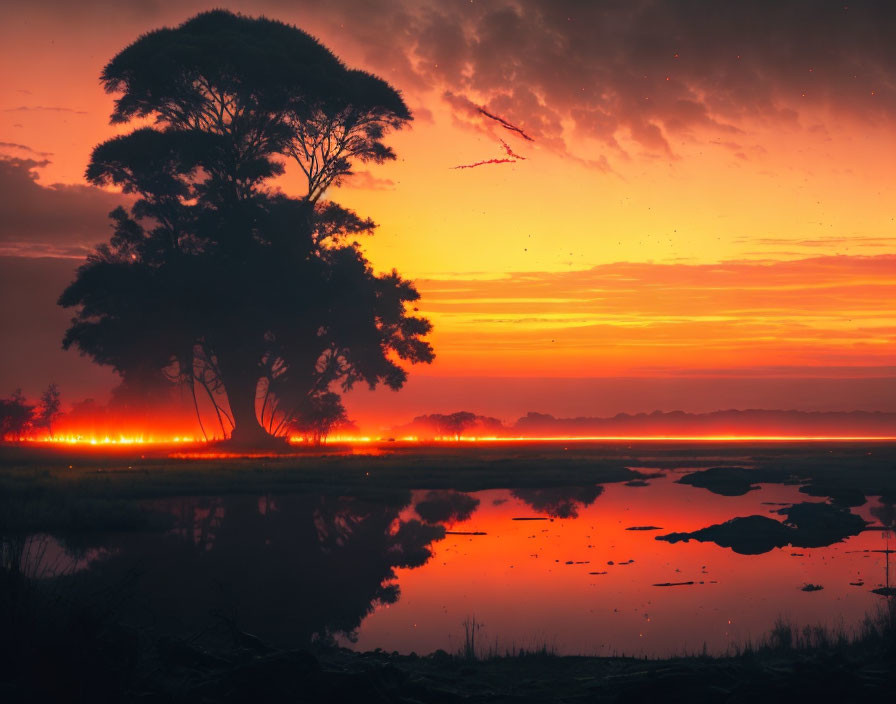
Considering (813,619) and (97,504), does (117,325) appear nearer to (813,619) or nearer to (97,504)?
(97,504)

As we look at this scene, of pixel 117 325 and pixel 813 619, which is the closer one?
pixel 813 619

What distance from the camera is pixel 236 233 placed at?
175 ft

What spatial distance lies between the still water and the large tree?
22.1m

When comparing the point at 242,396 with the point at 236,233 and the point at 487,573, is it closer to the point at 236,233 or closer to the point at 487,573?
the point at 236,233

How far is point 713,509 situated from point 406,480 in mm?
15233

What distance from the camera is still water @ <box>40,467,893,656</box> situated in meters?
13.7

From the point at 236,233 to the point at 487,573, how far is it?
38754 millimetres

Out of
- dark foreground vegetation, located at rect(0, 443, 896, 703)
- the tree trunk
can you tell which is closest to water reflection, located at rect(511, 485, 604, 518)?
dark foreground vegetation, located at rect(0, 443, 896, 703)

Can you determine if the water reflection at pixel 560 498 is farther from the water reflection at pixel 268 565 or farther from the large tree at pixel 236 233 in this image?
the large tree at pixel 236 233

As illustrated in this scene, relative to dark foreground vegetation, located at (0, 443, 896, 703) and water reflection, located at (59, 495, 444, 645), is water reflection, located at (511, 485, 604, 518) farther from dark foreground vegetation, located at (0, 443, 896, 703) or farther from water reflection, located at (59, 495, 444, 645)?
dark foreground vegetation, located at (0, 443, 896, 703)

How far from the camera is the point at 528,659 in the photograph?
11617 millimetres

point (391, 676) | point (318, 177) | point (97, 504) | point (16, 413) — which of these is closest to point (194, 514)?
point (97, 504)

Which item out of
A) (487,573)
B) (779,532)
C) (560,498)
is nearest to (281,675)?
(487,573)

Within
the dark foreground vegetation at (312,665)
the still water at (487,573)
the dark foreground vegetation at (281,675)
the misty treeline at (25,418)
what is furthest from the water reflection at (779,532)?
the misty treeline at (25,418)
